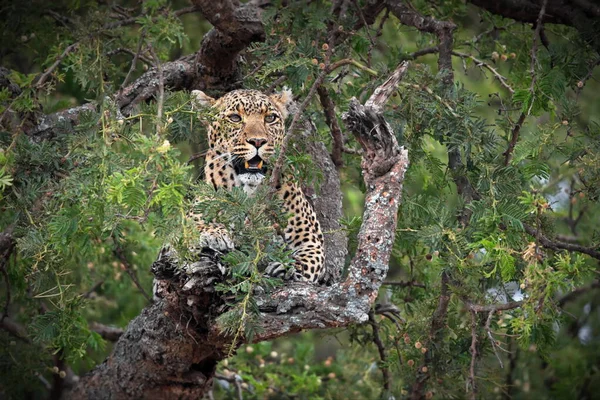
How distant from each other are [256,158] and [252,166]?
7 centimetres

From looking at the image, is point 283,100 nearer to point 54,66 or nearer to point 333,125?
point 333,125

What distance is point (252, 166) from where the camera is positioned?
766 cm

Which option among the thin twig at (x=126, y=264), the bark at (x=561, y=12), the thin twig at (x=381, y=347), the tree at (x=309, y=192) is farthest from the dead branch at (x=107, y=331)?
the bark at (x=561, y=12)

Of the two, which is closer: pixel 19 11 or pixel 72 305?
pixel 72 305

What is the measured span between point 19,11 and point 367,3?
10.4 ft

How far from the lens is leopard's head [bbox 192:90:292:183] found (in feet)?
25.0

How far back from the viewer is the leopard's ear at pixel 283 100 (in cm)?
812

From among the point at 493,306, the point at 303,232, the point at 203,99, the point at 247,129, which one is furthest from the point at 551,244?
the point at 203,99

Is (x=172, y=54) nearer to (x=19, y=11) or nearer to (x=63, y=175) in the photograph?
(x=19, y=11)

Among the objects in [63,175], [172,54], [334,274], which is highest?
[63,175]

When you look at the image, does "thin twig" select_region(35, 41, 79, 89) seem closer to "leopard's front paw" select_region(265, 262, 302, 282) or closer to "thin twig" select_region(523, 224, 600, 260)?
"leopard's front paw" select_region(265, 262, 302, 282)

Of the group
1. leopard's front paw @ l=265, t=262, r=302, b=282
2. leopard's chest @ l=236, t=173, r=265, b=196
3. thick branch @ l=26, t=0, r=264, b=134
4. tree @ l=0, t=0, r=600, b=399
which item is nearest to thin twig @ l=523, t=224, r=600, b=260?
tree @ l=0, t=0, r=600, b=399

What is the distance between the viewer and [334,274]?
25.6 feet

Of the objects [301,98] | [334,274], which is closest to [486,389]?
[334,274]
